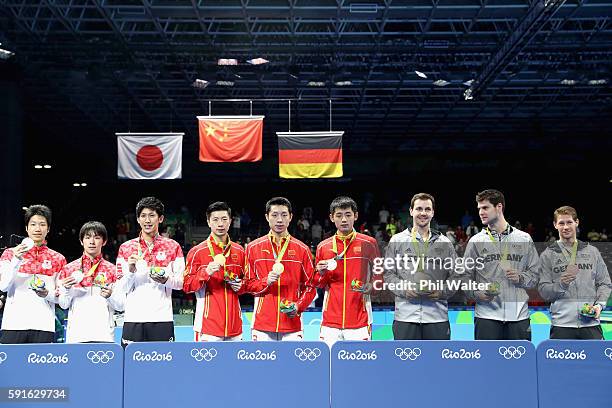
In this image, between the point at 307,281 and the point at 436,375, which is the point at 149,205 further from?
the point at 436,375

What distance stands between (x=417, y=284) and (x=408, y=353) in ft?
3.97

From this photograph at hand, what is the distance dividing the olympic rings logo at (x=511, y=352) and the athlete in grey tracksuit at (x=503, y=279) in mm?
1061

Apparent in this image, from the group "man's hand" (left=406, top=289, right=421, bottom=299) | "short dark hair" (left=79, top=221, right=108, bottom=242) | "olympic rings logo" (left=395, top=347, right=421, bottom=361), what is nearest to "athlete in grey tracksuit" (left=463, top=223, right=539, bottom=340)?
"man's hand" (left=406, top=289, right=421, bottom=299)

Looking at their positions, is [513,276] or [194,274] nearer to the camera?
[513,276]

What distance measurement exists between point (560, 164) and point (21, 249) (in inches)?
1223

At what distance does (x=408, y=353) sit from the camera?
5168 mm

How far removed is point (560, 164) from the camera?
33.0 meters

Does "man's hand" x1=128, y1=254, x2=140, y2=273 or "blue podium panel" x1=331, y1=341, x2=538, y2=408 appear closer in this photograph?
"blue podium panel" x1=331, y1=341, x2=538, y2=408

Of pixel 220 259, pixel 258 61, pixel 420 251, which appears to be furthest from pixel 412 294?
pixel 258 61

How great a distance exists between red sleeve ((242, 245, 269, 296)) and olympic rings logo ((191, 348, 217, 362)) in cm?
127

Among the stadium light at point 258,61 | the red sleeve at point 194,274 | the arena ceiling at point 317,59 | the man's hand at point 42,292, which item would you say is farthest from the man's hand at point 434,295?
the stadium light at point 258,61

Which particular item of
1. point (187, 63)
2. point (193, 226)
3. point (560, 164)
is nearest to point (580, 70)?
point (187, 63)

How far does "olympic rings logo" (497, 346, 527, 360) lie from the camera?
514 cm

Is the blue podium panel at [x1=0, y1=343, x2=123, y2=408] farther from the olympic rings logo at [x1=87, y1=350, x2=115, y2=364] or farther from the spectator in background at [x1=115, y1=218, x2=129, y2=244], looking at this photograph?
the spectator in background at [x1=115, y1=218, x2=129, y2=244]
